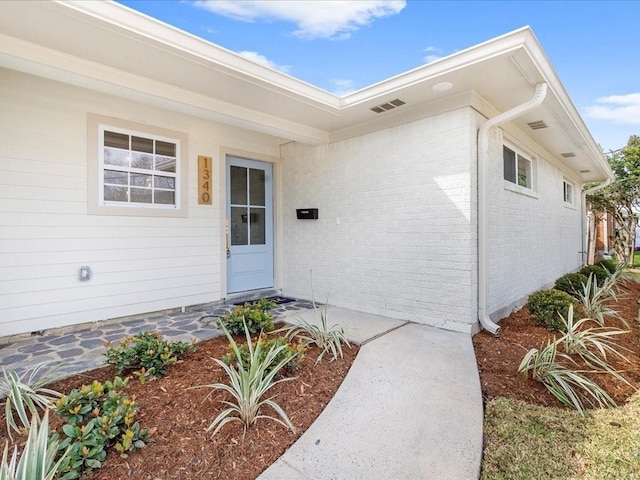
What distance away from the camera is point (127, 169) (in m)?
4.48

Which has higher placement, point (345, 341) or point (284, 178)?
point (284, 178)

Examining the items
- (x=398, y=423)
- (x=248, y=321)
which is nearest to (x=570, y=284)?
(x=398, y=423)

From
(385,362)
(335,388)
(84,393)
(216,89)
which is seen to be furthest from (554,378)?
(216,89)

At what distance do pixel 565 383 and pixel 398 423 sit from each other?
147 cm

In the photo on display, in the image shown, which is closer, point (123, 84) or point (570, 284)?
point (123, 84)

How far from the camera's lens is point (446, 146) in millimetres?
4152

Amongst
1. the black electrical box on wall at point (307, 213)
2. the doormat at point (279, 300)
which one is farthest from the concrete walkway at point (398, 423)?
the black electrical box on wall at point (307, 213)

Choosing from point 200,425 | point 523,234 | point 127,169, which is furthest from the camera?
point 523,234

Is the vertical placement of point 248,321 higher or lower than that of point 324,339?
higher

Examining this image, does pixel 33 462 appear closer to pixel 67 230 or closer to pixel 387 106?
pixel 67 230

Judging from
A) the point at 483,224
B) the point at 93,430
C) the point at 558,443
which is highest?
the point at 483,224

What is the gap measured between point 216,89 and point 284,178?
2472 millimetres

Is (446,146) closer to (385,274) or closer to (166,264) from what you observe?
(385,274)

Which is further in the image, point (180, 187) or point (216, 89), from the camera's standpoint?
point (180, 187)
